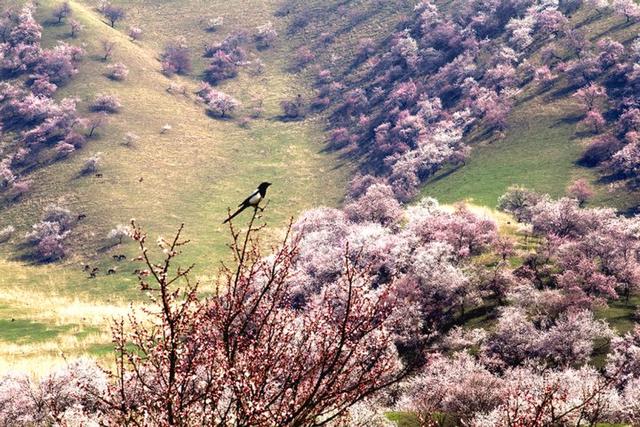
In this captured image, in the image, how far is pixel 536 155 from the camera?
3558 inches

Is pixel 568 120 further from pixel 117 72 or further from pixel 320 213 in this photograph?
pixel 117 72

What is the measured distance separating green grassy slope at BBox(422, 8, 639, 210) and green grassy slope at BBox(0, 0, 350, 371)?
26.5 meters

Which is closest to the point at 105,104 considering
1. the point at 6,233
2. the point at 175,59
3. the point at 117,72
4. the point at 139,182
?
the point at 117,72

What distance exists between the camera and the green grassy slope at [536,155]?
80.8 metres

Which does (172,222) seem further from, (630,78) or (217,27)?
(217,27)

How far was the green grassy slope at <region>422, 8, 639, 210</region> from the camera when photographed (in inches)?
3179

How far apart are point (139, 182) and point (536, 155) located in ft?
247

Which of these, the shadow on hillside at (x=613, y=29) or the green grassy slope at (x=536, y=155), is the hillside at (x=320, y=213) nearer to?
the green grassy slope at (x=536, y=155)

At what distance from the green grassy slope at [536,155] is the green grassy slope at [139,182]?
2652 cm

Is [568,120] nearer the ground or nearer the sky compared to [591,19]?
nearer the ground

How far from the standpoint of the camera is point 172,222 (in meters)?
93.9

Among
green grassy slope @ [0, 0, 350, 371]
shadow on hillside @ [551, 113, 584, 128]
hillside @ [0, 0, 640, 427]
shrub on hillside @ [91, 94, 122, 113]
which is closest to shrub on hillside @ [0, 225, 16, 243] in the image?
hillside @ [0, 0, 640, 427]

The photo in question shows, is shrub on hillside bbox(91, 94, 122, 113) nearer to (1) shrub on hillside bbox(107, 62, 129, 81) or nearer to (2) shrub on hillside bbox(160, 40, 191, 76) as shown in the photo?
(1) shrub on hillside bbox(107, 62, 129, 81)

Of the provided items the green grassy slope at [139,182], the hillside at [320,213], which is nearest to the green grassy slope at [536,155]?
the hillside at [320,213]
